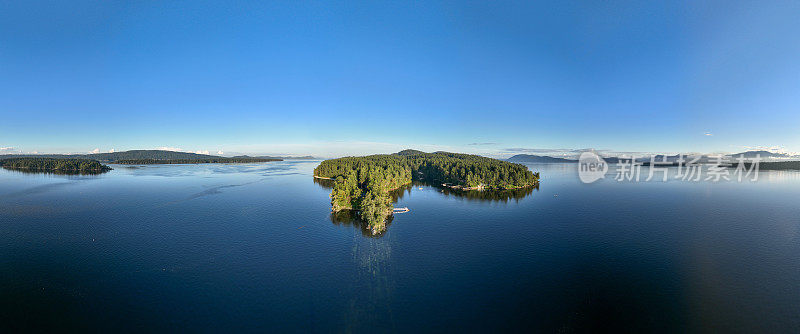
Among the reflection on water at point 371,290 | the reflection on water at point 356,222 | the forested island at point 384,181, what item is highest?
the forested island at point 384,181

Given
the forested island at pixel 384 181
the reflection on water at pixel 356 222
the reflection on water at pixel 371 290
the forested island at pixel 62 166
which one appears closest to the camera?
the reflection on water at pixel 371 290

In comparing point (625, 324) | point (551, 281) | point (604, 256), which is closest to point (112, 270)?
point (551, 281)

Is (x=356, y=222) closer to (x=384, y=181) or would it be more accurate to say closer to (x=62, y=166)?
(x=384, y=181)

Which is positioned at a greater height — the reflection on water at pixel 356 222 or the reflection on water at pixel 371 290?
the reflection on water at pixel 356 222

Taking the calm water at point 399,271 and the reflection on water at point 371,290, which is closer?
the reflection on water at point 371,290

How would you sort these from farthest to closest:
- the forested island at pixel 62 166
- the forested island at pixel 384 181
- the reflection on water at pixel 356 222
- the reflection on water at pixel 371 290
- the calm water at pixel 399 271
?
the forested island at pixel 62 166 → the forested island at pixel 384 181 → the reflection on water at pixel 356 222 → the calm water at pixel 399 271 → the reflection on water at pixel 371 290

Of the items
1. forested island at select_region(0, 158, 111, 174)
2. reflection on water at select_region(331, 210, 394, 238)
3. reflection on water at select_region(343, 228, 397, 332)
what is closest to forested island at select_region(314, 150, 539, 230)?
reflection on water at select_region(331, 210, 394, 238)

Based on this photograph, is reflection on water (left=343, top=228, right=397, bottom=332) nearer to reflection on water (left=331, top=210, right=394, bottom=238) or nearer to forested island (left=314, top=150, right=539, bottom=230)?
reflection on water (left=331, top=210, right=394, bottom=238)

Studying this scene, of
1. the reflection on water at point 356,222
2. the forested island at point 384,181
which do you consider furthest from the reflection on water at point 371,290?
the forested island at point 384,181

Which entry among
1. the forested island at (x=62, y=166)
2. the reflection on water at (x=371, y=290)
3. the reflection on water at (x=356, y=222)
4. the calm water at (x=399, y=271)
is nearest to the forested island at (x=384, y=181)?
the reflection on water at (x=356, y=222)

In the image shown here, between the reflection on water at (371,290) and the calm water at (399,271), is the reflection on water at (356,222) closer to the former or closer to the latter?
the calm water at (399,271)
